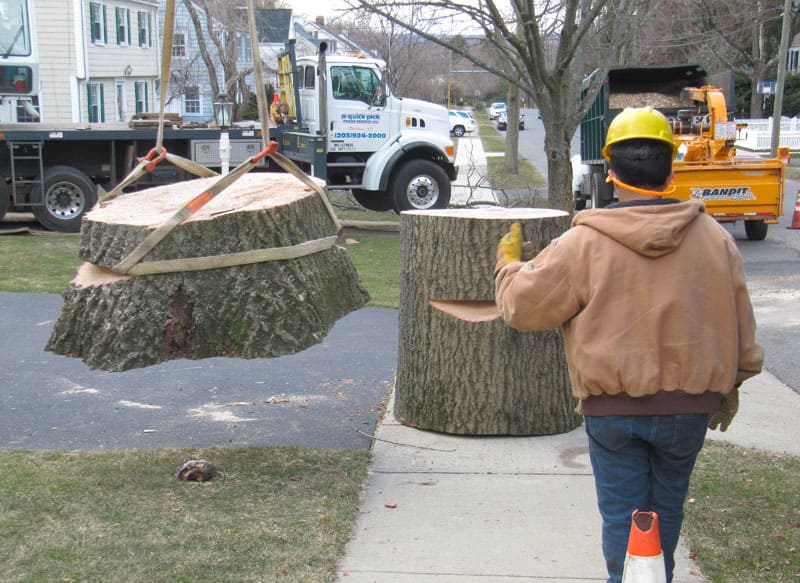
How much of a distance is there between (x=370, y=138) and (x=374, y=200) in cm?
174

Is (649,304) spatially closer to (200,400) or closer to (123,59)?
(200,400)

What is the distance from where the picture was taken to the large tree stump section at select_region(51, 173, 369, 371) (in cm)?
405

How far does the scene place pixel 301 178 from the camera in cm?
458

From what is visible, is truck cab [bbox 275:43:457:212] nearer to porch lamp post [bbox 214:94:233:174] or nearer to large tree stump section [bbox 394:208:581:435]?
porch lamp post [bbox 214:94:233:174]

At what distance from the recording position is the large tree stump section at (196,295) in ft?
13.3

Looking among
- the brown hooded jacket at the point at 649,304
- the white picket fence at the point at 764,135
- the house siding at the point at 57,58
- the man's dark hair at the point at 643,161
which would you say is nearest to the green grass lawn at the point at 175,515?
the brown hooded jacket at the point at 649,304

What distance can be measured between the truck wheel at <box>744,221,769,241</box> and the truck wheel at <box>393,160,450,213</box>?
15.4ft

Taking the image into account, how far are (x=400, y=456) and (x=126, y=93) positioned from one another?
32276 millimetres

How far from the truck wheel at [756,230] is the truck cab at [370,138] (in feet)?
15.5

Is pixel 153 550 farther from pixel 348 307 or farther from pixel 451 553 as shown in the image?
pixel 348 307

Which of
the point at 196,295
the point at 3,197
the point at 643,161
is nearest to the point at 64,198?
the point at 3,197

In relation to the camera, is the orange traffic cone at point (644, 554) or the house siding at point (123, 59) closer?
the orange traffic cone at point (644, 554)

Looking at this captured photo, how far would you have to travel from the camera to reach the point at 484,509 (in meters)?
4.35

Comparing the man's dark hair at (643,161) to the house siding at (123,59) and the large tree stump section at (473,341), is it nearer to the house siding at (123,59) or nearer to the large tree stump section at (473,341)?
the large tree stump section at (473,341)
